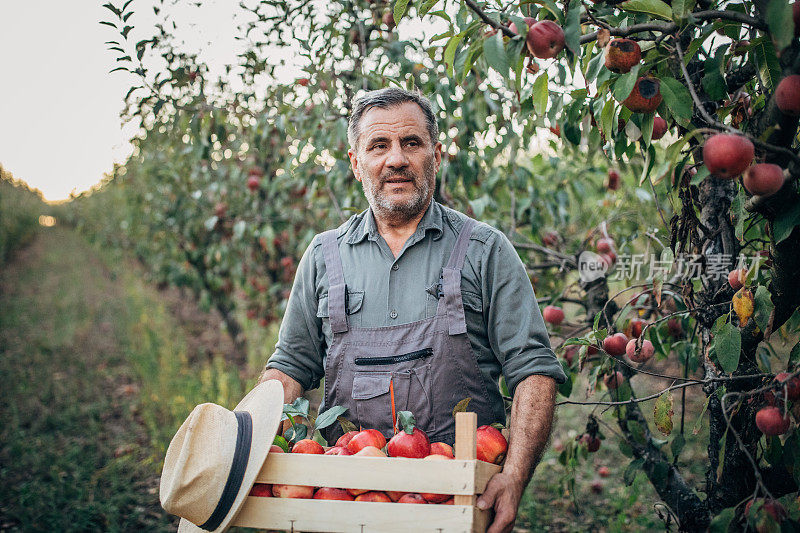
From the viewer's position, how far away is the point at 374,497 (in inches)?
→ 50.4

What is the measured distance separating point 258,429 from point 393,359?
1.57 feet

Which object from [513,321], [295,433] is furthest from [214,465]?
[513,321]

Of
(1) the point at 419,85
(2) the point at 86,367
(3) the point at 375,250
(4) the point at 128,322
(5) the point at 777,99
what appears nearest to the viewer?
(5) the point at 777,99

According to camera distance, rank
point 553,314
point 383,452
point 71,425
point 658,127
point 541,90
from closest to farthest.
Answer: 1. point 383,452
2. point 541,90
3. point 658,127
4. point 553,314
5. point 71,425

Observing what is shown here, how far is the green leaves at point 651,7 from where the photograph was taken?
130 cm

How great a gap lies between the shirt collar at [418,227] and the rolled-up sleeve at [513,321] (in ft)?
0.68

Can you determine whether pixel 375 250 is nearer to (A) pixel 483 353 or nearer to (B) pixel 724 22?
(A) pixel 483 353

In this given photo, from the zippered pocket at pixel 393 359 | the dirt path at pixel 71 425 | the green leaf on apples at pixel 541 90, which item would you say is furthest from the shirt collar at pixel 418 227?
the dirt path at pixel 71 425

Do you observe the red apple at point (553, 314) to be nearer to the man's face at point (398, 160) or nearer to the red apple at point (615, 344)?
the red apple at point (615, 344)

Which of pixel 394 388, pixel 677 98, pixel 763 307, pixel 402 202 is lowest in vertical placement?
pixel 394 388

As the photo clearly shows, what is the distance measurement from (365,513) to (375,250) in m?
0.90

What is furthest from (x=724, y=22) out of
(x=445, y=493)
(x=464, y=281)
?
(x=445, y=493)

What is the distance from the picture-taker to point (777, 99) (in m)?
1.20

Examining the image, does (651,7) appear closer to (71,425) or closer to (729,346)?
(729,346)
